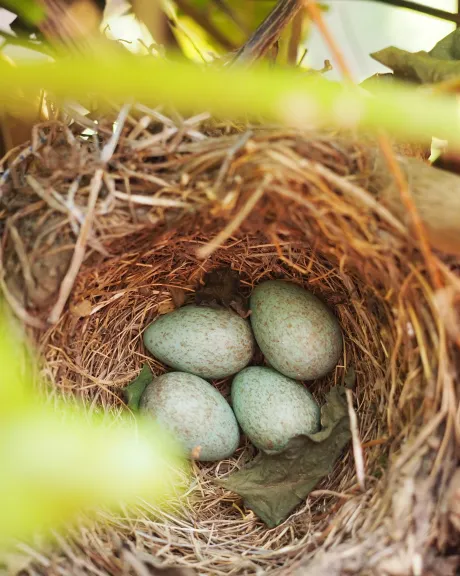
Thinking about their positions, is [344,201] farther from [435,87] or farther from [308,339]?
[308,339]

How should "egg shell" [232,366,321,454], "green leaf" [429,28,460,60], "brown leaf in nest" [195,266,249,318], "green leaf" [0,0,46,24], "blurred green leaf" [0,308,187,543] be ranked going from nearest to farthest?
"blurred green leaf" [0,308,187,543], "green leaf" [0,0,46,24], "green leaf" [429,28,460,60], "egg shell" [232,366,321,454], "brown leaf in nest" [195,266,249,318]

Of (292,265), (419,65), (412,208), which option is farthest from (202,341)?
(419,65)

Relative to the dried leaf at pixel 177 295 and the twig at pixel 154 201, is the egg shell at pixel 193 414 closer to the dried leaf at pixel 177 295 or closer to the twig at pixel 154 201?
the dried leaf at pixel 177 295

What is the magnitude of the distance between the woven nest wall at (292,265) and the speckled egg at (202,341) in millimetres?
189

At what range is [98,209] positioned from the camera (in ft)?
3.32

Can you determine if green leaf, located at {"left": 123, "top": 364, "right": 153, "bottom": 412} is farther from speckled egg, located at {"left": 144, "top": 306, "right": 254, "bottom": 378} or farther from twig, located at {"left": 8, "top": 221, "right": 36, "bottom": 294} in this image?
twig, located at {"left": 8, "top": 221, "right": 36, "bottom": 294}

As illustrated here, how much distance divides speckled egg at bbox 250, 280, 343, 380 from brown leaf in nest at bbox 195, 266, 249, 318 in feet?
0.24

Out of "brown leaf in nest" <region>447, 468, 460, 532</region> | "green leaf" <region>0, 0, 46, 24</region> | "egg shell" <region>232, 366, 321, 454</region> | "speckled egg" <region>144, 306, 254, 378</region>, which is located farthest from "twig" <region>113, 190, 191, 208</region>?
"brown leaf in nest" <region>447, 468, 460, 532</region>

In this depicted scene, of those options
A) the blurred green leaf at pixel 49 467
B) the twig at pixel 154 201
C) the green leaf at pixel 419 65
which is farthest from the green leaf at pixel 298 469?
the blurred green leaf at pixel 49 467

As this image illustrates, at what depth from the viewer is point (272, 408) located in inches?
50.5

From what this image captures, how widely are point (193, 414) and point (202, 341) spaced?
0.18 metres

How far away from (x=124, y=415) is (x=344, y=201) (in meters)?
0.73

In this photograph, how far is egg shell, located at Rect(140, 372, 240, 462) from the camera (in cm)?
127

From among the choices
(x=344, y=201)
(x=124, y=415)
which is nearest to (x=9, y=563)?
(x=124, y=415)
